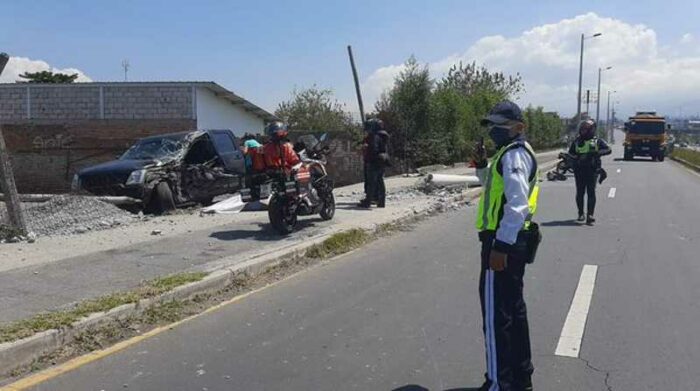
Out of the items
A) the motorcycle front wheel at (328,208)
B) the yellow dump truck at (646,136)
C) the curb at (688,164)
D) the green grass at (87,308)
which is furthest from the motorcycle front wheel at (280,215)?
the yellow dump truck at (646,136)

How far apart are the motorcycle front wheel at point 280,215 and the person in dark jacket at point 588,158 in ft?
18.9

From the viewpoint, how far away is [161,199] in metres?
13.3

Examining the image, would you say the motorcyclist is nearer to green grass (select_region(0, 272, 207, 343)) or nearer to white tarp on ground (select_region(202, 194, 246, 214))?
white tarp on ground (select_region(202, 194, 246, 214))

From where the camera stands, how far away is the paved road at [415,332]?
504 cm

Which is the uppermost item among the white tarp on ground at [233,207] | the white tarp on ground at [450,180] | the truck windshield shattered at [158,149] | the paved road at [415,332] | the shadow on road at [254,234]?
the truck windshield shattered at [158,149]

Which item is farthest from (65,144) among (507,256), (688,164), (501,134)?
(688,164)

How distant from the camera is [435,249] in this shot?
34.9ft

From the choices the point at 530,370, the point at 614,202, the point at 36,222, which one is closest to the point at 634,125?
the point at 614,202

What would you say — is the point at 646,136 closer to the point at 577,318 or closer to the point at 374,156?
the point at 374,156

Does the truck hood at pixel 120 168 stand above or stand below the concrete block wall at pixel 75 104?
below

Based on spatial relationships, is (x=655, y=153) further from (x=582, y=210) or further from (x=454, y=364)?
(x=454, y=364)

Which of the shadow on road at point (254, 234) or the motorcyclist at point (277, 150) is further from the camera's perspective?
the motorcyclist at point (277, 150)

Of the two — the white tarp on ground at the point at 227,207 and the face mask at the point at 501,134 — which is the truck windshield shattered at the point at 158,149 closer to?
the white tarp on ground at the point at 227,207

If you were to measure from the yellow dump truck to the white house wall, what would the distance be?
24.4 metres
